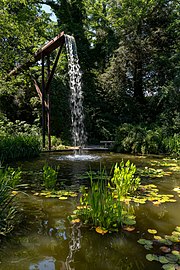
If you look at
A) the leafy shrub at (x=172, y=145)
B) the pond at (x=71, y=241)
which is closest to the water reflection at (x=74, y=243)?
the pond at (x=71, y=241)

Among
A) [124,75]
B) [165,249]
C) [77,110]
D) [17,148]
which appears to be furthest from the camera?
[124,75]

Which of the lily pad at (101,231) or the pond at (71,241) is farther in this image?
the lily pad at (101,231)

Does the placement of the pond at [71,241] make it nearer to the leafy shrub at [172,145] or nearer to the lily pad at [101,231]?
the lily pad at [101,231]

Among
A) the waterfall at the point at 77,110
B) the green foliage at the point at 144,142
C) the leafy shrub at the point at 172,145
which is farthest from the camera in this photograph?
the waterfall at the point at 77,110

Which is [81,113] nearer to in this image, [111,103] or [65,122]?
[65,122]

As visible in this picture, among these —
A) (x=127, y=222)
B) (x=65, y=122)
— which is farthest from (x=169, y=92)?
(x=127, y=222)

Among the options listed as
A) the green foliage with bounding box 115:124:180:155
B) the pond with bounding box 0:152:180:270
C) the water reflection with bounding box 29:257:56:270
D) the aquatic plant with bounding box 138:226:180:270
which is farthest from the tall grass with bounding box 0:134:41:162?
the aquatic plant with bounding box 138:226:180:270

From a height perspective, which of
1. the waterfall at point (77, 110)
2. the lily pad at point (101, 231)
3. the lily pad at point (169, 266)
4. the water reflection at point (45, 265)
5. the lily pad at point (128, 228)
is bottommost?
the water reflection at point (45, 265)

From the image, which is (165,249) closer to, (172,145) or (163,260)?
(163,260)

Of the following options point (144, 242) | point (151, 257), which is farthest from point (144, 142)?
point (151, 257)

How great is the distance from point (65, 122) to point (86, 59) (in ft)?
14.7

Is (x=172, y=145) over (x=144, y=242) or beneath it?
over

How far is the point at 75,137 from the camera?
13.7 m

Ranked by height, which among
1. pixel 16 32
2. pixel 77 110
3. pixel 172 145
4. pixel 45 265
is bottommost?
pixel 45 265
